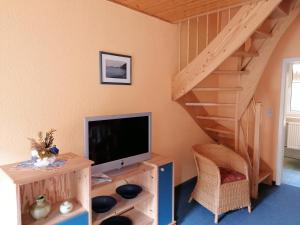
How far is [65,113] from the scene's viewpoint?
1.96m

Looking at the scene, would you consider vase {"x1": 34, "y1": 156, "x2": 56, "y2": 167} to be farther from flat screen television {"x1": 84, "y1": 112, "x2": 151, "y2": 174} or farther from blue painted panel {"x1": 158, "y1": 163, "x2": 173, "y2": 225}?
blue painted panel {"x1": 158, "y1": 163, "x2": 173, "y2": 225}

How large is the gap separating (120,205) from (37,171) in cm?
86

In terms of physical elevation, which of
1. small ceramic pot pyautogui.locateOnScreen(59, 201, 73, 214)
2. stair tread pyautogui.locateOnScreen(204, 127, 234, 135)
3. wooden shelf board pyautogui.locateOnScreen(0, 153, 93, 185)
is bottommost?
small ceramic pot pyautogui.locateOnScreen(59, 201, 73, 214)

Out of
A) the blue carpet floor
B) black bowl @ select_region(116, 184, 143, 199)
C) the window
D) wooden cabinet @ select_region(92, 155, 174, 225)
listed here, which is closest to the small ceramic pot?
wooden cabinet @ select_region(92, 155, 174, 225)

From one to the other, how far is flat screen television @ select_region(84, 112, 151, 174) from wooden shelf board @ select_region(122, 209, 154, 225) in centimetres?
60

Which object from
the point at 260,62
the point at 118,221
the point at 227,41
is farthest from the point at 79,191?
the point at 260,62

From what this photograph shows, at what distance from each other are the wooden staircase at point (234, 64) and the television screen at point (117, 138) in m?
0.90

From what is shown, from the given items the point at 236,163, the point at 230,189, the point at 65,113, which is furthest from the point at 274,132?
the point at 65,113

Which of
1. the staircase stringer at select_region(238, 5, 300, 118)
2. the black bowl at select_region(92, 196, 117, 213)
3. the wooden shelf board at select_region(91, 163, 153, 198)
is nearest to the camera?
the wooden shelf board at select_region(91, 163, 153, 198)

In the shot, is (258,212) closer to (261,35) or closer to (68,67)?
(261,35)

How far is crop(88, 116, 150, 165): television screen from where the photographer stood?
6.12ft

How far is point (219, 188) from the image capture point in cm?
252

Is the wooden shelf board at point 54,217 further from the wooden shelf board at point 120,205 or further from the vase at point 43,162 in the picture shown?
the vase at point 43,162

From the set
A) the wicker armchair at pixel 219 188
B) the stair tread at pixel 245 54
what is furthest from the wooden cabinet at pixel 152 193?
the stair tread at pixel 245 54
